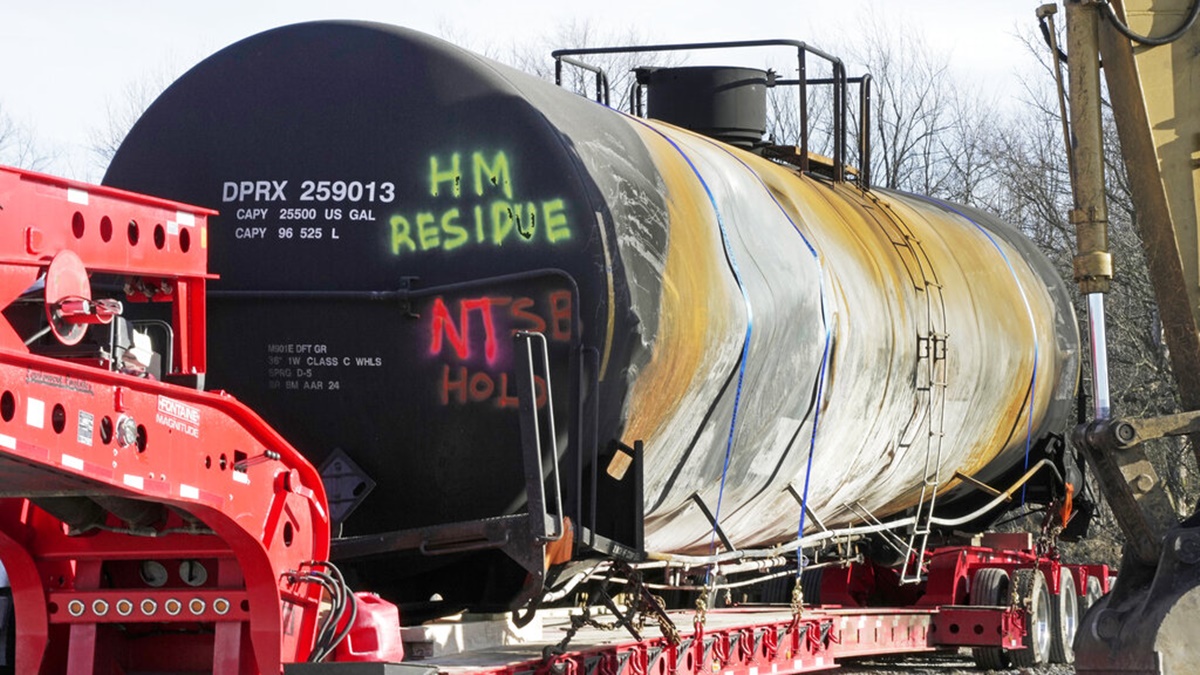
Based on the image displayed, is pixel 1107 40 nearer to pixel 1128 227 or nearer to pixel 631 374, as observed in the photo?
pixel 631 374

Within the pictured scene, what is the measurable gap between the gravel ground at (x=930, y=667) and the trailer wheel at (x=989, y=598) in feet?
0.34

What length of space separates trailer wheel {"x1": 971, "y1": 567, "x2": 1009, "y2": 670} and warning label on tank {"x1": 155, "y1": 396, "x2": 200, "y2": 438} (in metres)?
7.87

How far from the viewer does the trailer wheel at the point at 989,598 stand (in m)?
11.2

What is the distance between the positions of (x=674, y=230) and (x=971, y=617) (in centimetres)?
567

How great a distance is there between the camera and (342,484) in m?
5.90

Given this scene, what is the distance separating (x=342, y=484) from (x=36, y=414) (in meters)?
2.13


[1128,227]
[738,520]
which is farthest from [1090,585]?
[1128,227]

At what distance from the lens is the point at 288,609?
16.2ft

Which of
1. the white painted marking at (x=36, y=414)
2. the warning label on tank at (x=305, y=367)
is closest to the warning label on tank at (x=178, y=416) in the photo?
the white painted marking at (x=36, y=414)

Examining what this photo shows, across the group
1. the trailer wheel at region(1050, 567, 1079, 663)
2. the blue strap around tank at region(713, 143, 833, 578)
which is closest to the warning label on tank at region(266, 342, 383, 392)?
the blue strap around tank at region(713, 143, 833, 578)

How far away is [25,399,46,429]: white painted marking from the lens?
3811mm

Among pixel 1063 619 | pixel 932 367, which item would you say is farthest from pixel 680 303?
pixel 1063 619

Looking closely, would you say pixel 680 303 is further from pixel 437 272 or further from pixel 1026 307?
pixel 1026 307

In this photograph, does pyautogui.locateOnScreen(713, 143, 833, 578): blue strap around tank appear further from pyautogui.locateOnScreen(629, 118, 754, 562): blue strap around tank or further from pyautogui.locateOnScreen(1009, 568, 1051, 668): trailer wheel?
pyautogui.locateOnScreen(1009, 568, 1051, 668): trailer wheel
